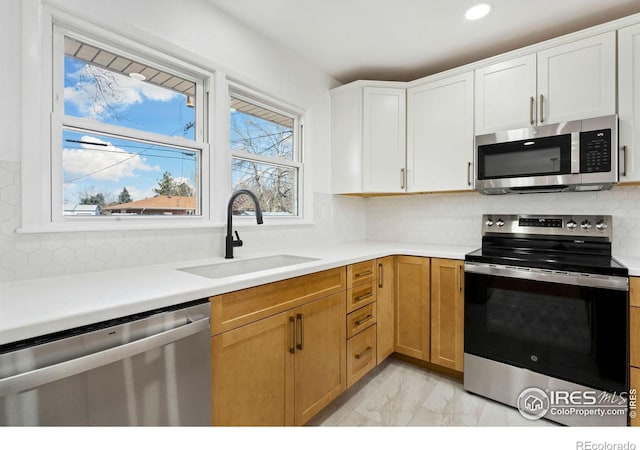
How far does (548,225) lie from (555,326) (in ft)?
2.67

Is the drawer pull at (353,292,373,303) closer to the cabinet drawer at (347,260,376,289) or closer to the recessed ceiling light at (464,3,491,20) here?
the cabinet drawer at (347,260,376,289)

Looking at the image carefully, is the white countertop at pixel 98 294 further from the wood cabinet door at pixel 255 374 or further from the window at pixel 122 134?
the window at pixel 122 134

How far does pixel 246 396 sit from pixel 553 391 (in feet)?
5.71

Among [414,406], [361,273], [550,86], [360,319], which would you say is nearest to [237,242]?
[361,273]

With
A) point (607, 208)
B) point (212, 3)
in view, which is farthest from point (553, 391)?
point (212, 3)

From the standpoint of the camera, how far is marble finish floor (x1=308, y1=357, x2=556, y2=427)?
179 centimetres

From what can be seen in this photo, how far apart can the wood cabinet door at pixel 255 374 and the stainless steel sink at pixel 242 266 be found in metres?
0.48

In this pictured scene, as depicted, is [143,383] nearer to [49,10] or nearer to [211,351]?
[211,351]

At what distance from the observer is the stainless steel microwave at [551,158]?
1.85 meters

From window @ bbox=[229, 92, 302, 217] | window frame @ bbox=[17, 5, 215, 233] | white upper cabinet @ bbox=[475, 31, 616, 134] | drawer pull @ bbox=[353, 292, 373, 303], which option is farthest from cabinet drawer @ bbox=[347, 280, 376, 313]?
white upper cabinet @ bbox=[475, 31, 616, 134]

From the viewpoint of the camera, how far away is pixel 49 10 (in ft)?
4.44

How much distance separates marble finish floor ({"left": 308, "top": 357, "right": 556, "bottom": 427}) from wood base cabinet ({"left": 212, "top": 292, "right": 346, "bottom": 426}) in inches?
6.4

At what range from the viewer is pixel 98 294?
1.08 meters

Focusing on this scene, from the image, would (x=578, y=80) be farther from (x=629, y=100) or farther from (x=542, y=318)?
(x=542, y=318)
